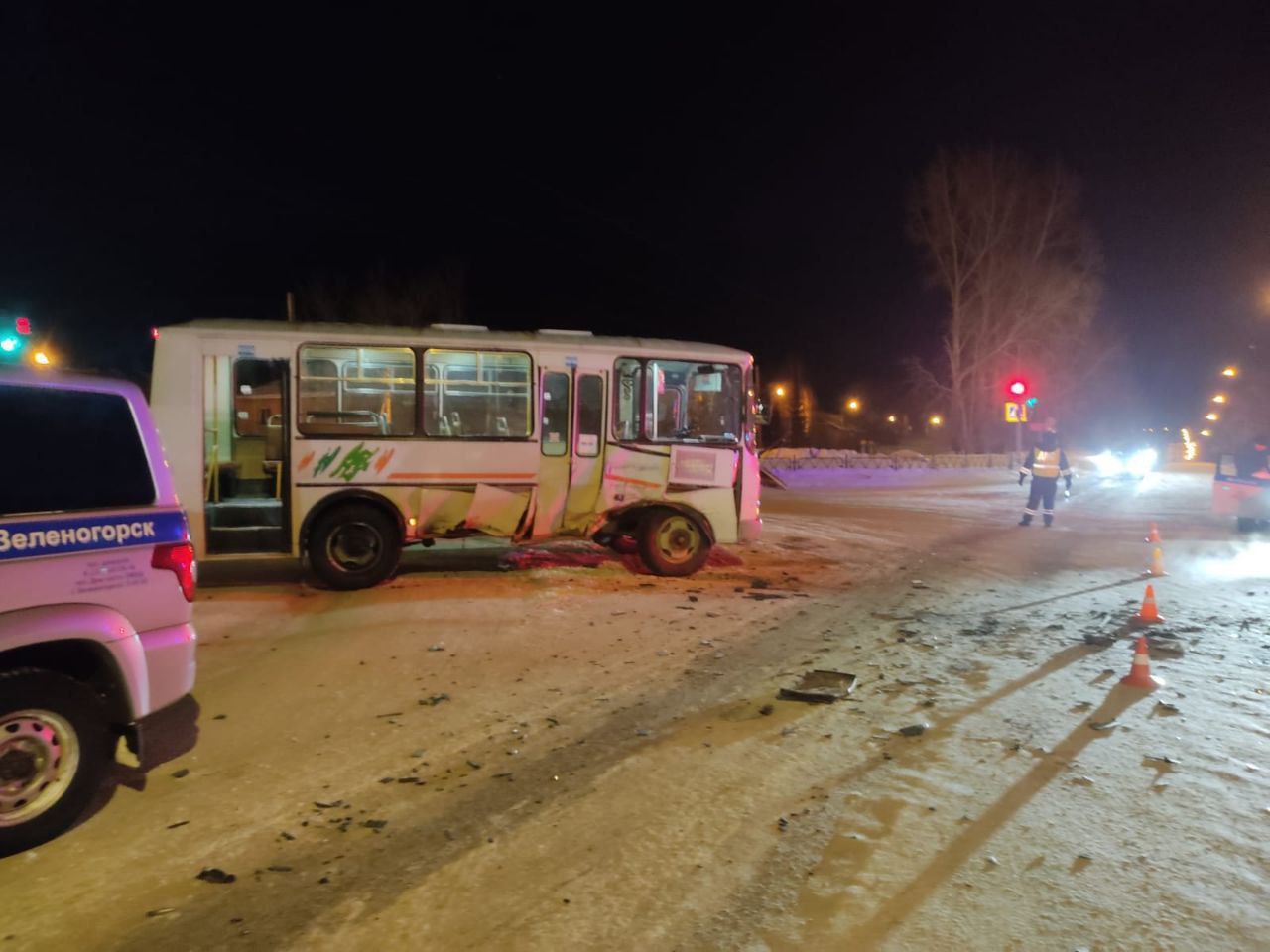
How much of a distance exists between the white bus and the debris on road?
591 centimetres

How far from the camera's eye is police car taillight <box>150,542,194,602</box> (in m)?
4.39

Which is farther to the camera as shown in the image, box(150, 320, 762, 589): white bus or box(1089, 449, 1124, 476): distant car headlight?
box(1089, 449, 1124, 476): distant car headlight

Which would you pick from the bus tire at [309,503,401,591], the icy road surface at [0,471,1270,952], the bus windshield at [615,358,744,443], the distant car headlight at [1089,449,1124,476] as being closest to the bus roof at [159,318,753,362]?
the bus windshield at [615,358,744,443]

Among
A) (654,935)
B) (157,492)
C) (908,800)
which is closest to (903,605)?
(908,800)

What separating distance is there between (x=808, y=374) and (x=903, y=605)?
58.6 m

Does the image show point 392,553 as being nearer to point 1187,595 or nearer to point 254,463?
point 254,463

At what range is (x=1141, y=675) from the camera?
21.2ft

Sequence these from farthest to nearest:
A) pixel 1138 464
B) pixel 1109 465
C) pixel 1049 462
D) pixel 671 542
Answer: pixel 1109 465 → pixel 1138 464 → pixel 1049 462 → pixel 671 542

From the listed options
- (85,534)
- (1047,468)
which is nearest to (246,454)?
(85,534)

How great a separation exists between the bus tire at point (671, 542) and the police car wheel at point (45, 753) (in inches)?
278

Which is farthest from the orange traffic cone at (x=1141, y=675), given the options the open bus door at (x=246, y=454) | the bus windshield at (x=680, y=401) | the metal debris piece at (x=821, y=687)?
the open bus door at (x=246, y=454)

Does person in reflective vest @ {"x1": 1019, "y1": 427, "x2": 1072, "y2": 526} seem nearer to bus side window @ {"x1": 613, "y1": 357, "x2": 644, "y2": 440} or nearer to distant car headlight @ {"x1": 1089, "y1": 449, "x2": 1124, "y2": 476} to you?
bus side window @ {"x1": 613, "y1": 357, "x2": 644, "y2": 440}

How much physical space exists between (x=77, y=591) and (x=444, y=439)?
6058 mm

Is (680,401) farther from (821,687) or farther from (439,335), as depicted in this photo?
(821,687)
